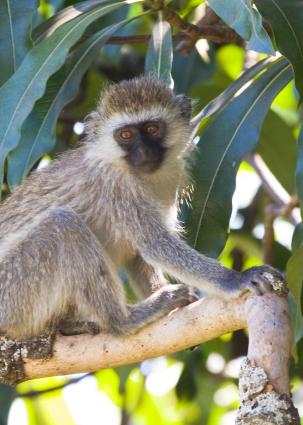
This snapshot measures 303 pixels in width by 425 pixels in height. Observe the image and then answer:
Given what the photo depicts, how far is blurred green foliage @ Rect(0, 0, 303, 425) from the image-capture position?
570 centimetres

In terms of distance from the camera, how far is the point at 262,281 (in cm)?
464

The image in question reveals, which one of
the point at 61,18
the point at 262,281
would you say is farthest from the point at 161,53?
the point at 262,281

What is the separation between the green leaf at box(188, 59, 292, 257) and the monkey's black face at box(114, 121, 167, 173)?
0.91ft

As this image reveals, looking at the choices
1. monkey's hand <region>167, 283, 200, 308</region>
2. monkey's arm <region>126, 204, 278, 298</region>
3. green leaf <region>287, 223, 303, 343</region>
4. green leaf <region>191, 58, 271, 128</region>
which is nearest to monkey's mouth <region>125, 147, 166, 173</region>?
monkey's arm <region>126, 204, 278, 298</region>

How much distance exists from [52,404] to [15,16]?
3.42m

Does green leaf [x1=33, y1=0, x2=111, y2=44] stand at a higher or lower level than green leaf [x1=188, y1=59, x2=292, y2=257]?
higher

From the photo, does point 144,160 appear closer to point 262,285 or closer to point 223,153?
point 223,153

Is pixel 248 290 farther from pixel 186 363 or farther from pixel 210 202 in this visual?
pixel 186 363

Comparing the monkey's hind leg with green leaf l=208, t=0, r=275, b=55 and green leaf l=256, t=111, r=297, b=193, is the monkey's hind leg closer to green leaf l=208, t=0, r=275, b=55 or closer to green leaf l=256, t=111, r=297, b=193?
green leaf l=208, t=0, r=275, b=55

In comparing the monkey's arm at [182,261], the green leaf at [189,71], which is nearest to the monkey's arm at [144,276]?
the monkey's arm at [182,261]

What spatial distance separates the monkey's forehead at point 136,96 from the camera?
636 cm

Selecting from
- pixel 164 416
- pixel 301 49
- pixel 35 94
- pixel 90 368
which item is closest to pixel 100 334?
pixel 90 368

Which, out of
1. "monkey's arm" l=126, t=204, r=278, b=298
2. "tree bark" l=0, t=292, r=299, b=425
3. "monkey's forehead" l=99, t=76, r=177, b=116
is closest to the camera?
"tree bark" l=0, t=292, r=299, b=425

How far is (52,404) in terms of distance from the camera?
8.34 metres
